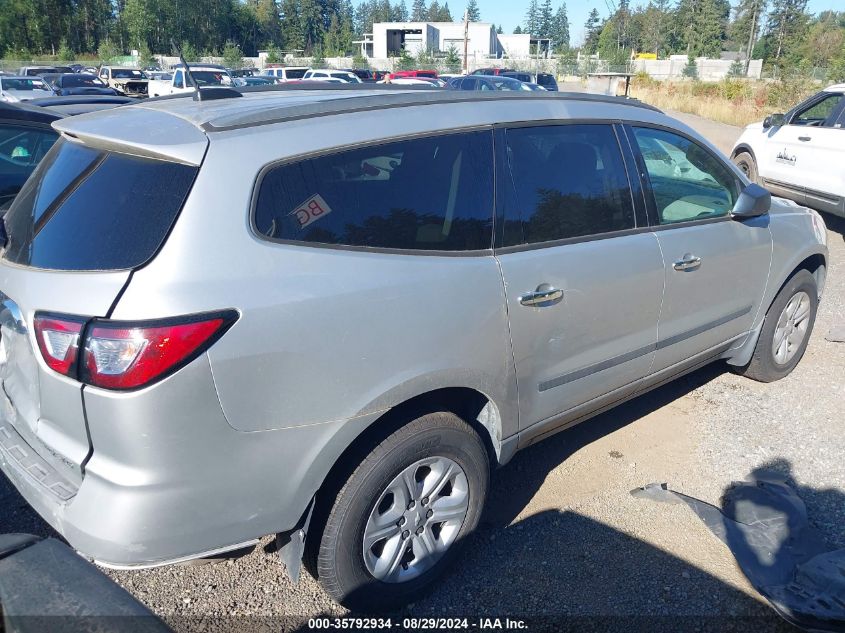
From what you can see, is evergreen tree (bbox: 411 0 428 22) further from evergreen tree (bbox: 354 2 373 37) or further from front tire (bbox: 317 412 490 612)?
front tire (bbox: 317 412 490 612)

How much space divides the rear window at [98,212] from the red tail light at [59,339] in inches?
7.1

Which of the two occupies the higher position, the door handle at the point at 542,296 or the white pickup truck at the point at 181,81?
the door handle at the point at 542,296

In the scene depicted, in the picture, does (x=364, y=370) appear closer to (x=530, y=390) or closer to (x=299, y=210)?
(x=299, y=210)

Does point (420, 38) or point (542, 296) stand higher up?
point (542, 296)

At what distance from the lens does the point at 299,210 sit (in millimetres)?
2281

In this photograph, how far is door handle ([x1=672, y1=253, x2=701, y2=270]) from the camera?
3496 mm

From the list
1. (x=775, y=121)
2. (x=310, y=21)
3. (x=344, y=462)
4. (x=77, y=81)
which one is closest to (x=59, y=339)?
(x=344, y=462)

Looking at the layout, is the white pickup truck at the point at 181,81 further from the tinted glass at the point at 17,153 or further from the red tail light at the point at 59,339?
the red tail light at the point at 59,339

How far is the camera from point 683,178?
388 centimetres

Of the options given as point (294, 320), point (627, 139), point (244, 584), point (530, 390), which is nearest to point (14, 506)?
point (244, 584)

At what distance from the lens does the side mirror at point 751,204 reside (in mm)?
3807

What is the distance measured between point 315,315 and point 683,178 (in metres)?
2.60

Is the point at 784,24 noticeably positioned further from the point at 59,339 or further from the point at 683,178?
the point at 59,339

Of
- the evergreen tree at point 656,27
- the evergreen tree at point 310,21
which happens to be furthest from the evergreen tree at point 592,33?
the evergreen tree at point 310,21
